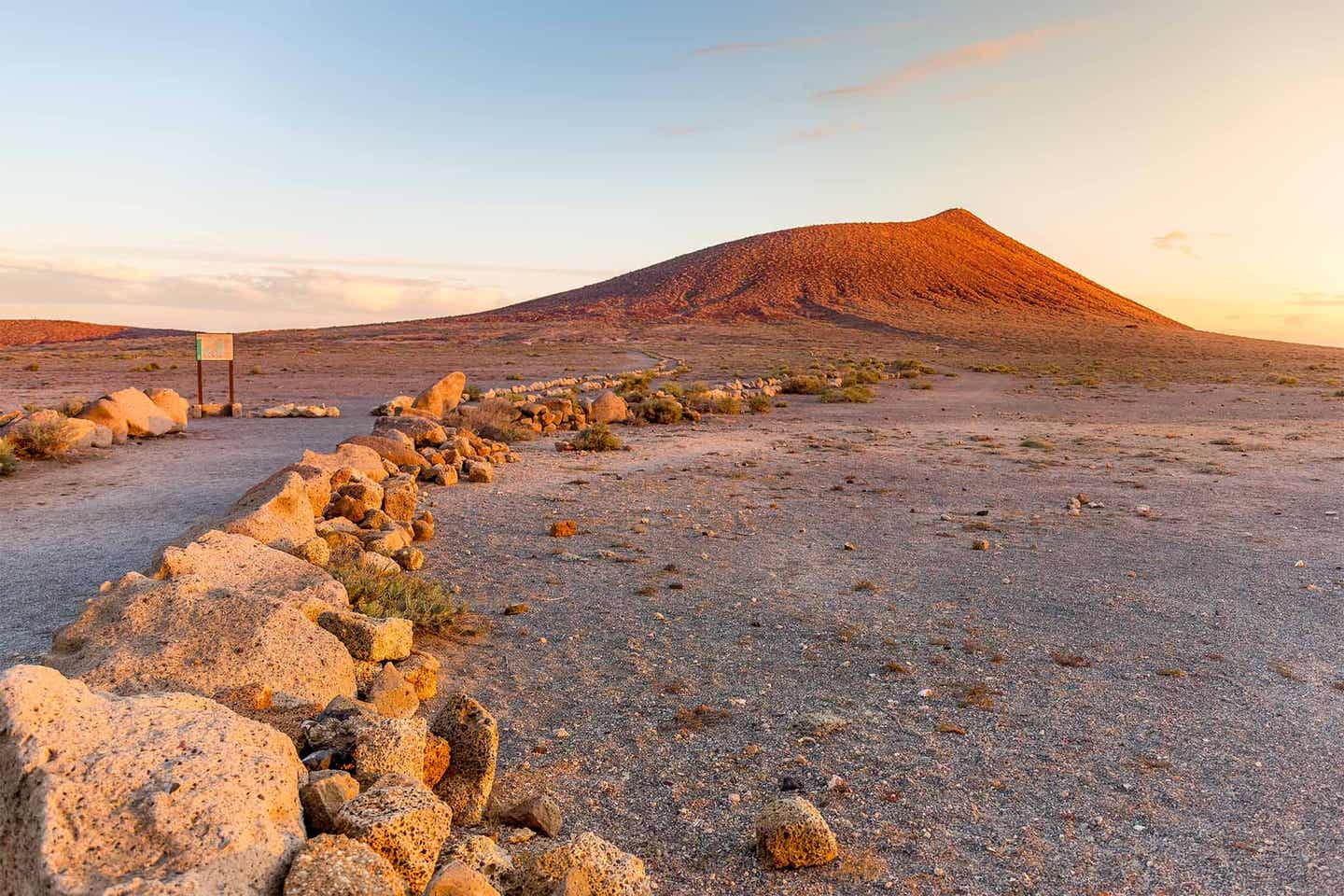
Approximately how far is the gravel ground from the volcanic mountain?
79191mm

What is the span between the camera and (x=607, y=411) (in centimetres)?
1809

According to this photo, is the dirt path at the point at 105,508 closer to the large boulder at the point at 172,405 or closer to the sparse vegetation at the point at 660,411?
the large boulder at the point at 172,405

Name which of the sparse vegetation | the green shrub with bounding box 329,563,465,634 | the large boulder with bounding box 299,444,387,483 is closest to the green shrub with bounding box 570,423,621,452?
the sparse vegetation

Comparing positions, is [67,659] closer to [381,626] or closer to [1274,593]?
[381,626]

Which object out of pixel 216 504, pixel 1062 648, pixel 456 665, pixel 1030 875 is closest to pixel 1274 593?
pixel 1062 648

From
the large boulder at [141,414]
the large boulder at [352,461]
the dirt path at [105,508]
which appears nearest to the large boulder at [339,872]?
the dirt path at [105,508]

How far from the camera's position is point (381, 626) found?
4973 mm

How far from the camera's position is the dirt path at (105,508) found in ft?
20.3

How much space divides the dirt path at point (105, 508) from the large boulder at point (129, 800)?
3.00 meters

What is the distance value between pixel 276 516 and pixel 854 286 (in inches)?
4037

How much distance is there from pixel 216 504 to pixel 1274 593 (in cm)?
982

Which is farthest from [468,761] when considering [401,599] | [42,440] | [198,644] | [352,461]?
[42,440]

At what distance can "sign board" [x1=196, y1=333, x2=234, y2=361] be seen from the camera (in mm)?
18719

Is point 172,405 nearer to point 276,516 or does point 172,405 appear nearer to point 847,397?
point 276,516
